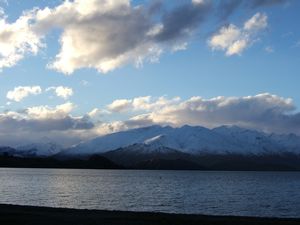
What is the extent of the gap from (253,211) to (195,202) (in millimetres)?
19130

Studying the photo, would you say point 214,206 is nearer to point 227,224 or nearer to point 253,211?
point 253,211

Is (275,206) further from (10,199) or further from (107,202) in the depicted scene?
(10,199)

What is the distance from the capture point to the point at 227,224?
5019 cm

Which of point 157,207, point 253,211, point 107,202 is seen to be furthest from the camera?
point 107,202

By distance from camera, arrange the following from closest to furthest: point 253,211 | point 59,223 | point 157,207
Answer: point 59,223
point 253,211
point 157,207

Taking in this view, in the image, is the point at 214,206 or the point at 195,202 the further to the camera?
the point at 195,202

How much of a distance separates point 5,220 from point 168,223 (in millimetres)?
15244

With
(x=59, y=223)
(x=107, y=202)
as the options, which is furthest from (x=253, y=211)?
(x=59, y=223)

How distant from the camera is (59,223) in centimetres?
4838

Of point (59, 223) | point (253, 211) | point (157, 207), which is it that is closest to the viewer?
point (59, 223)

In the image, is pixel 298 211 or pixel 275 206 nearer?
pixel 298 211

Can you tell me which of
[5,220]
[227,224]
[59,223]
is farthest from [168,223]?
[5,220]

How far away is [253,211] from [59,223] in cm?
4349

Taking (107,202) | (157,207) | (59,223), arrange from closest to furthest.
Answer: (59,223)
(157,207)
(107,202)
